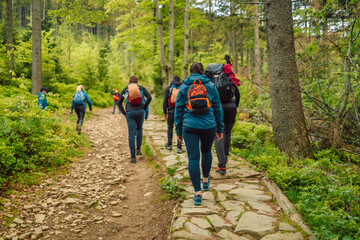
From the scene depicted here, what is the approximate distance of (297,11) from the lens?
608 cm

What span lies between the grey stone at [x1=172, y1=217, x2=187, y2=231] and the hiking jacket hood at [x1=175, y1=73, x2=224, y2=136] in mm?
1337

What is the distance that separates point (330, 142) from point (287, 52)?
104 inches

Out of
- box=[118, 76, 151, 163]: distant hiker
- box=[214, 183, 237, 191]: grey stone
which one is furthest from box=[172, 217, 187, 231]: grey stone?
box=[118, 76, 151, 163]: distant hiker

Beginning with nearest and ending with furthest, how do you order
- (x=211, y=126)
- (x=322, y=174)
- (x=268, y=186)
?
(x=211, y=126) → (x=322, y=174) → (x=268, y=186)

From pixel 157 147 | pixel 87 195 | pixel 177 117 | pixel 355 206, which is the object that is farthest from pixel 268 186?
pixel 157 147

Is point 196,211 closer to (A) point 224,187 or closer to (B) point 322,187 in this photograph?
(A) point 224,187

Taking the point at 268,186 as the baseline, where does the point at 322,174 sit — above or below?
above

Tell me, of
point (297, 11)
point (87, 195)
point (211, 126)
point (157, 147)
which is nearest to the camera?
point (211, 126)

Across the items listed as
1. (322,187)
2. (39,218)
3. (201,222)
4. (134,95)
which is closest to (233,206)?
(201,222)

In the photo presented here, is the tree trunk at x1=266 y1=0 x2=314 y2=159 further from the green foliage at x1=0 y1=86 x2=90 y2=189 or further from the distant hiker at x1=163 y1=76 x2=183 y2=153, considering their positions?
the green foliage at x1=0 y1=86 x2=90 y2=189

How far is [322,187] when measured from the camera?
3580 mm

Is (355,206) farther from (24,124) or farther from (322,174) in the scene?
(24,124)

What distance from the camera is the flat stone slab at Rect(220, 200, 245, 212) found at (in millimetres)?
3814

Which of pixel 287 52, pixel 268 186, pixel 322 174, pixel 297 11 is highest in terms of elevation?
pixel 297 11
